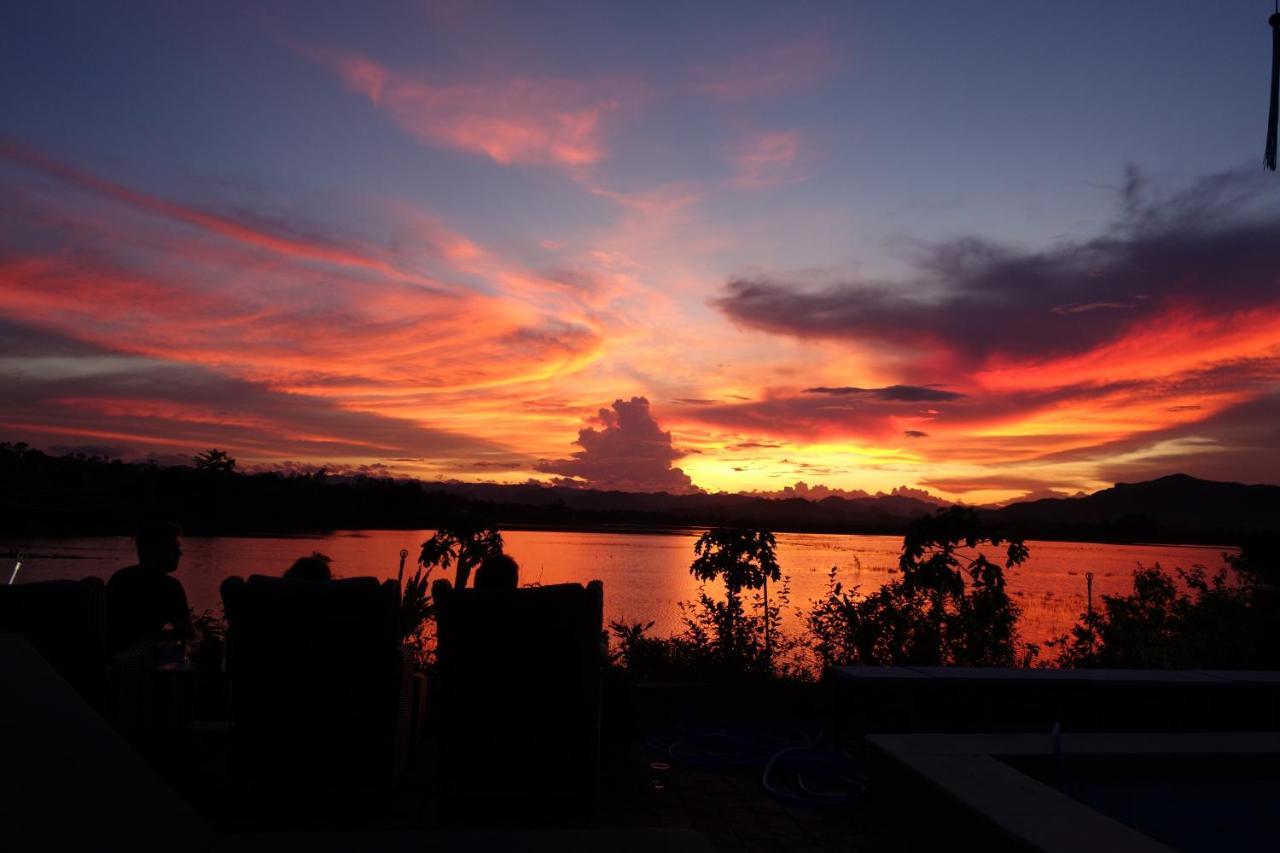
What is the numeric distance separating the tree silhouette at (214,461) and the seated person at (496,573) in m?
33.3

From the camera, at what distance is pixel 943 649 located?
25.8 feet

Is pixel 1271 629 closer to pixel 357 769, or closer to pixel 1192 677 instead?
pixel 1192 677

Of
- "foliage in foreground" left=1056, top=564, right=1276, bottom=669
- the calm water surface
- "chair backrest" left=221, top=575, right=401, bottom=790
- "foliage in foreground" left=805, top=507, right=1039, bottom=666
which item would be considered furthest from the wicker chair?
"foliage in foreground" left=1056, top=564, right=1276, bottom=669

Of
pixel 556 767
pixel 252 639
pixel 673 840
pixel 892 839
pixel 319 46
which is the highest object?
pixel 319 46

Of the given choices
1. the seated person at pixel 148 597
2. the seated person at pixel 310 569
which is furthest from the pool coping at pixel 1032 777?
the seated person at pixel 148 597

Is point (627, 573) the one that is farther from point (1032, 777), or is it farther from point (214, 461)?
point (1032, 777)

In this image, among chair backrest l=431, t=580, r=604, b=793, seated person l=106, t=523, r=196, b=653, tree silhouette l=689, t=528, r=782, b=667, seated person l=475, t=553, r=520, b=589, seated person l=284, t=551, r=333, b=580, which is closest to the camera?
chair backrest l=431, t=580, r=604, b=793

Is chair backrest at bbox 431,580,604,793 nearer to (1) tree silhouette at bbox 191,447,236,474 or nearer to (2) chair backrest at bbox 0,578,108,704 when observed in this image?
(2) chair backrest at bbox 0,578,108,704

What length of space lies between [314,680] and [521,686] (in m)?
0.86

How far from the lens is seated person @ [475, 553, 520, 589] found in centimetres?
471

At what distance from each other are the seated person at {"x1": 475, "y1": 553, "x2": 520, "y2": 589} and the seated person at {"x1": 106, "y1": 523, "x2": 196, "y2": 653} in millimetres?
1707

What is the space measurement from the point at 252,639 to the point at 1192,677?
18.4 ft

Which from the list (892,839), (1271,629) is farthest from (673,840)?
(1271,629)

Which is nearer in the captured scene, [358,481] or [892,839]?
[892,839]
